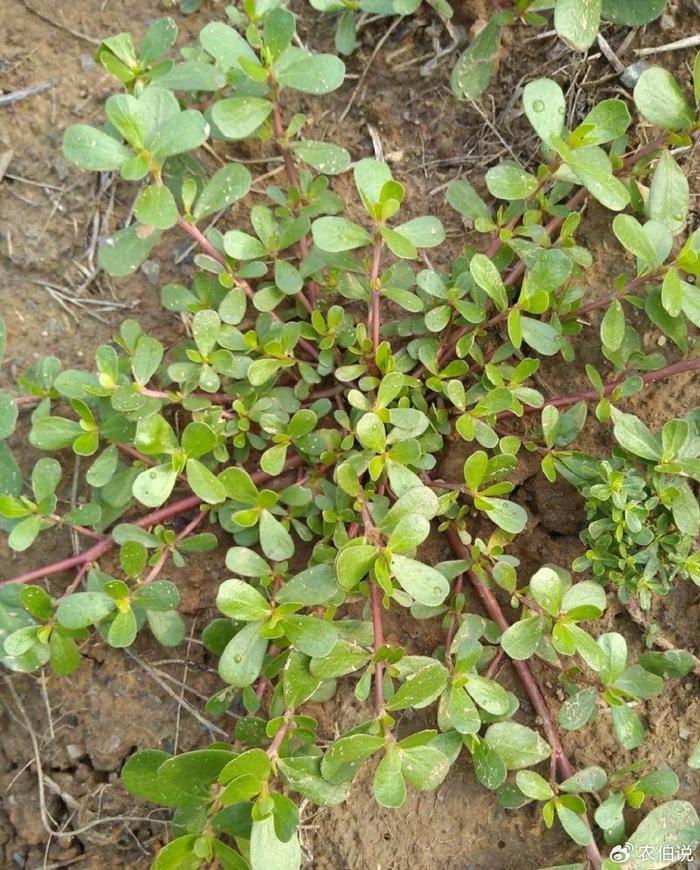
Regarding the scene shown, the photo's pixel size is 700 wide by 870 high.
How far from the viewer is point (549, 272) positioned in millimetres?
1898

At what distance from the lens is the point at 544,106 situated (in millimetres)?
1822

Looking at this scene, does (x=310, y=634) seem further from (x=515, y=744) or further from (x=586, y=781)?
(x=586, y=781)

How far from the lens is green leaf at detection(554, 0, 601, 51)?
5.99ft

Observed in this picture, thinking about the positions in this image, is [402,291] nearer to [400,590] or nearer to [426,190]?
[426,190]

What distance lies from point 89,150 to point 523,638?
1546 mm

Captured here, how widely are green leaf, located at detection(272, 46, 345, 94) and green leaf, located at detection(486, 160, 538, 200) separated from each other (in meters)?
0.46

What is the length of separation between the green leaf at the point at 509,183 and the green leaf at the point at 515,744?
1.35 m

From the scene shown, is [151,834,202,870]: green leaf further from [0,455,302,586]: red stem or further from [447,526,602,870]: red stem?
[447,526,602,870]: red stem

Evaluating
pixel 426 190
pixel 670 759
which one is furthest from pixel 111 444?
pixel 670 759

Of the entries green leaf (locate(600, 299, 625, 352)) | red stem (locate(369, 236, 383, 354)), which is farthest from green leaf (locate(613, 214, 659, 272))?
red stem (locate(369, 236, 383, 354))

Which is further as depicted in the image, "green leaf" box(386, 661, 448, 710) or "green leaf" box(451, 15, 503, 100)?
"green leaf" box(451, 15, 503, 100)

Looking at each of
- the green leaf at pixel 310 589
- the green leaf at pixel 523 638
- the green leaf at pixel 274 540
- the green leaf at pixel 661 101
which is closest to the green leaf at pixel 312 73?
the green leaf at pixel 661 101

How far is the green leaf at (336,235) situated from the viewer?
5.85ft

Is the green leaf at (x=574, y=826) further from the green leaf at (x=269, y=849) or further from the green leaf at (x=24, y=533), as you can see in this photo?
the green leaf at (x=24, y=533)
